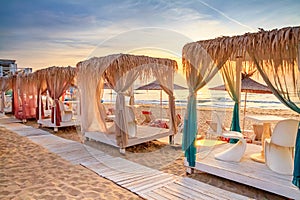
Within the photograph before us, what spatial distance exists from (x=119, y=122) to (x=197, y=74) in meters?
2.24

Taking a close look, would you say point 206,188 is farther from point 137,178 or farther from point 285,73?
point 285,73

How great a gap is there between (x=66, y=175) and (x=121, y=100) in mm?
2061

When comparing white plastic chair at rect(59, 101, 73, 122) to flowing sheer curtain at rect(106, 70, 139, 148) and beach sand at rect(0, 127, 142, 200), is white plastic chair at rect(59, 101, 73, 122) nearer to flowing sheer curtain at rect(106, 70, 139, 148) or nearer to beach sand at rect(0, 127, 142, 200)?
beach sand at rect(0, 127, 142, 200)

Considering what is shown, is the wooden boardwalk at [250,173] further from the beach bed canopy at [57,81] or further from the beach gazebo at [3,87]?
the beach gazebo at [3,87]

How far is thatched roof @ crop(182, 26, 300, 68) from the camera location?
3035 mm

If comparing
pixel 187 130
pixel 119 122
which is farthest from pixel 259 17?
pixel 119 122

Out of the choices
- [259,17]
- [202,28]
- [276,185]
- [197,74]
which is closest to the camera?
[276,185]

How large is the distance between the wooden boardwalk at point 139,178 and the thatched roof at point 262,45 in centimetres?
203

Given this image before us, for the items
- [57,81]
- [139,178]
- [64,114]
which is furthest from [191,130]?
[57,81]

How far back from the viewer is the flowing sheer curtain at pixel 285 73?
118 inches

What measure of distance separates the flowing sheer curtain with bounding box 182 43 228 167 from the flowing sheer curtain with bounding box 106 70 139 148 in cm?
170

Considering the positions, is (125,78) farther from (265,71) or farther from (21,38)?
(21,38)

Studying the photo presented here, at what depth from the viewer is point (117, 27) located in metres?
7.95

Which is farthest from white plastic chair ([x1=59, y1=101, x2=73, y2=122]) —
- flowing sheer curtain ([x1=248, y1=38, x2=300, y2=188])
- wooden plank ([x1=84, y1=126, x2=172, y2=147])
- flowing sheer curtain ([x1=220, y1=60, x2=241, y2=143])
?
flowing sheer curtain ([x1=248, y1=38, x2=300, y2=188])
